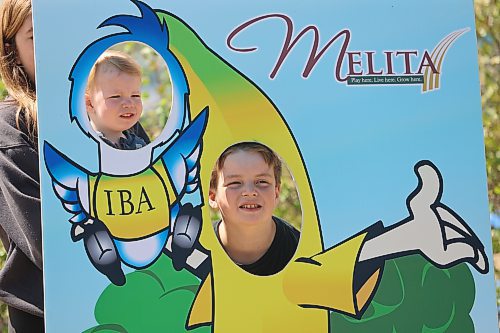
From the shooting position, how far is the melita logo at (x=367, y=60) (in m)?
1.92

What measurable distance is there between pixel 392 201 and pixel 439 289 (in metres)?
0.21

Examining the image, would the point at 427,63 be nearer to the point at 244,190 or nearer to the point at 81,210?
the point at 244,190

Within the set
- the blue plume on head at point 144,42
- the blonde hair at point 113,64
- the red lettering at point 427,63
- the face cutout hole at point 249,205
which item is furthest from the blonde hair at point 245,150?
the red lettering at point 427,63

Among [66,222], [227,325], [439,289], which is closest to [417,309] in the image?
[439,289]

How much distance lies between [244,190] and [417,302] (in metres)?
0.42

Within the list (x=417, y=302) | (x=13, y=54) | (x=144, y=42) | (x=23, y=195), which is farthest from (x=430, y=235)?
(x=13, y=54)

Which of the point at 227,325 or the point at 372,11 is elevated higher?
the point at 372,11

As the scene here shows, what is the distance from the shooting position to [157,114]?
3.63 meters

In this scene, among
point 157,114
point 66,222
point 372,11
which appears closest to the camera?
point 66,222

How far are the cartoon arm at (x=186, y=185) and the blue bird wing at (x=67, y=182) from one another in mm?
173

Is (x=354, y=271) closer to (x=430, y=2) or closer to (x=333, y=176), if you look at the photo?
(x=333, y=176)

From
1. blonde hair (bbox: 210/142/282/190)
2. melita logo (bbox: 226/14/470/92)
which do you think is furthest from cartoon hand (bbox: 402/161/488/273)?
blonde hair (bbox: 210/142/282/190)

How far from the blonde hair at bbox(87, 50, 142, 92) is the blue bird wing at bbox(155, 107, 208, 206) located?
0.18m

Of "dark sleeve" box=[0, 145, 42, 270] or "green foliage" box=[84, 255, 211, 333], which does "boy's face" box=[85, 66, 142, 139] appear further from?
"green foliage" box=[84, 255, 211, 333]
